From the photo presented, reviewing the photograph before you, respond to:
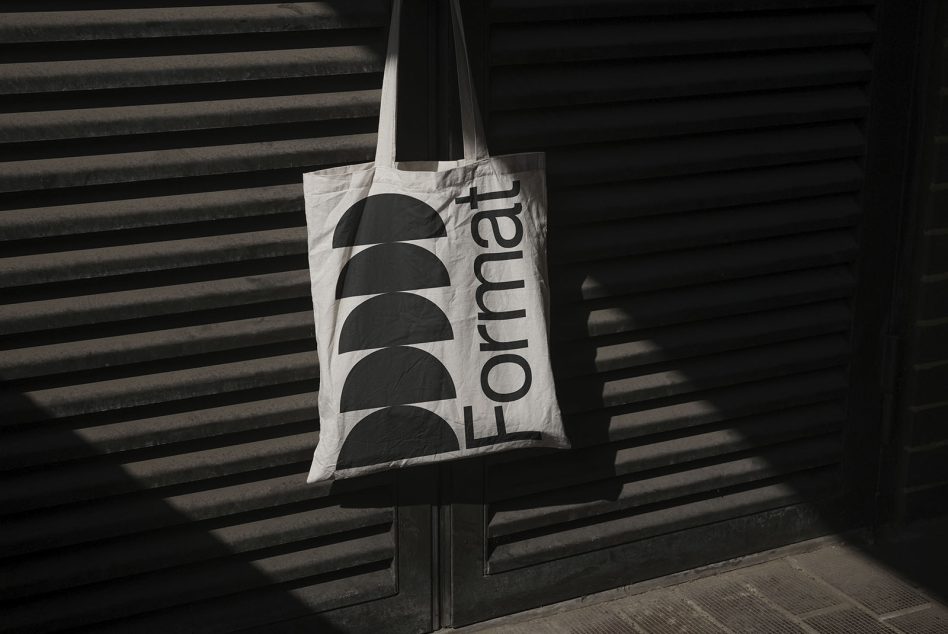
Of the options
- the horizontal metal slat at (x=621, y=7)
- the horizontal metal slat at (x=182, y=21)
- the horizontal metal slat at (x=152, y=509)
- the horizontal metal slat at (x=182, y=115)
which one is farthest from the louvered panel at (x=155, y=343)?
the horizontal metal slat at (x=621, y=7)

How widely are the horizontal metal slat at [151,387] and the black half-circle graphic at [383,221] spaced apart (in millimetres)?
379

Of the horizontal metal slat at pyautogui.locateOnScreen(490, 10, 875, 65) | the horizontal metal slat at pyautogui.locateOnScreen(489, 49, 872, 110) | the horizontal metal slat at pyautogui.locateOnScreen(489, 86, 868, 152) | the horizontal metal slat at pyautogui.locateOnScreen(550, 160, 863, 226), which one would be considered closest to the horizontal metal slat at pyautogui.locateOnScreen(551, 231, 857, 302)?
the horizontal metal slat at pyautogui.locateOnScreen(550, 160, 863, 226)

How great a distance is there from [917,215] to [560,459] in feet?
4.74

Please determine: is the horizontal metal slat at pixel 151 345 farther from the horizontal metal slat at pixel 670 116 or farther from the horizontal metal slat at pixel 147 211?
the horizontal metal slat at pixel 670 116

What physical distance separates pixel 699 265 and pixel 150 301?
1619 millimetres

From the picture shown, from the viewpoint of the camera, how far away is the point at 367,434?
2.92m

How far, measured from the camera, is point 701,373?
3562 millimetres

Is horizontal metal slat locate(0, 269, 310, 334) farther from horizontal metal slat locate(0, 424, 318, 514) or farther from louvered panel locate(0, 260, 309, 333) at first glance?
horizontal metal slat locate(0, 424, 318, 514)

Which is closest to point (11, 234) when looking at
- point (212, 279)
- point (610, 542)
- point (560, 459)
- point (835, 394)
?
point (212, 279)

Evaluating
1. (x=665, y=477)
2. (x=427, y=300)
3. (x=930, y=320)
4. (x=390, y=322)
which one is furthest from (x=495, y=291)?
(x=930, y=320)

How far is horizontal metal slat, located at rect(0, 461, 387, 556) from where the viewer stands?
9.32 feet

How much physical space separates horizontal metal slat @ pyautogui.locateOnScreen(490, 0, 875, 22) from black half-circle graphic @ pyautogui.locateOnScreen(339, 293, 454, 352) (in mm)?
791

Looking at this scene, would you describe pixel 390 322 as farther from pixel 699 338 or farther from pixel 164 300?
pixel 699 338

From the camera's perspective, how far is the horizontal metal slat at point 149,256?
270 cm
